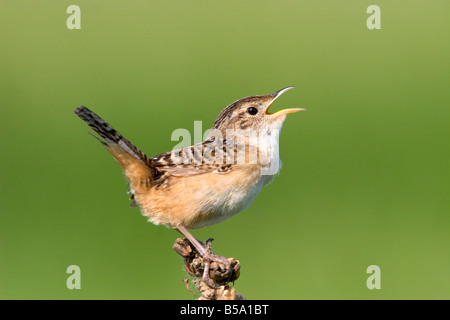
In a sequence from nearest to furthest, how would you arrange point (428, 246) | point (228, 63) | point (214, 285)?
1. point (214, 285)
2. point (428, 246)
3. point (228, 63)

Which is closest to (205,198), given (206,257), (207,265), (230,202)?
(230,202)

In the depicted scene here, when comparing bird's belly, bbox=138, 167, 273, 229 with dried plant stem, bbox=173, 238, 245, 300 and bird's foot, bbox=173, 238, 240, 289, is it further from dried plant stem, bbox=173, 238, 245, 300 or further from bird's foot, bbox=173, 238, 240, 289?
dried plant stem, bbox=173, 238, 245, 300

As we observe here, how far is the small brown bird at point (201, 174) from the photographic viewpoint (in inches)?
156

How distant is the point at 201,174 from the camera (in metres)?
4.10

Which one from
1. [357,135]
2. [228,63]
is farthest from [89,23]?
[357,135]

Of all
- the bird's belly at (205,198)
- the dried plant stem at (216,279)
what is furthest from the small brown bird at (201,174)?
the dried plant stem at (216,279)

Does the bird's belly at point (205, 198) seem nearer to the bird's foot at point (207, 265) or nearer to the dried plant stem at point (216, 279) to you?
the bird's foot at point (207, 265)

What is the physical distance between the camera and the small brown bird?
3953 millimetres

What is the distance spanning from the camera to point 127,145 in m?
3.91

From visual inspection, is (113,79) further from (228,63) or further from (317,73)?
(317,73)

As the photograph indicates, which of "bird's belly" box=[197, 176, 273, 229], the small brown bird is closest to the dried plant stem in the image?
the small brown bird

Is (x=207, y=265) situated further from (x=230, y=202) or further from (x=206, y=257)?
(x=230, y=202)

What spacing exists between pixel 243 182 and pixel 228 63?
19.4 feet

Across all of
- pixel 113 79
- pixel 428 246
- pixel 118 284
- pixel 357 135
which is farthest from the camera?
pixel 113 79
